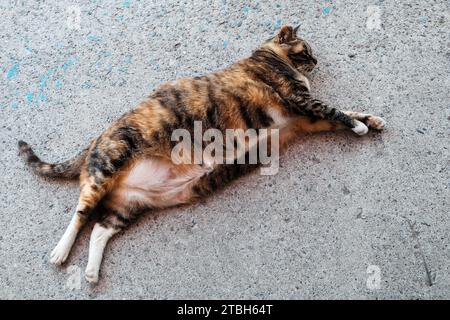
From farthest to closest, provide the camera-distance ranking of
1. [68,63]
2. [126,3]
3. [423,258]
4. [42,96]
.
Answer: [126,3], [68,63], [42,96], [423,258]

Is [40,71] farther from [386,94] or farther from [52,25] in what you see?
[386,94]

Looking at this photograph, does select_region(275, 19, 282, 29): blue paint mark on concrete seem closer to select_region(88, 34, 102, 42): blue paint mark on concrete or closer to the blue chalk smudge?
select_region(88, 34, 102, 42): blue paint mark on concrete

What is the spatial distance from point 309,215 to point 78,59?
1.64 meters

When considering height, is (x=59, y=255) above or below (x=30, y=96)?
below

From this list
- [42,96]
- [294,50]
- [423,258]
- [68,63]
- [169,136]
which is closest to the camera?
[423,258]

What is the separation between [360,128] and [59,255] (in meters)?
1.55

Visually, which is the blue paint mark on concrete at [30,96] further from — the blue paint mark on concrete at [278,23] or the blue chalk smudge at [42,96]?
the blue paint mark on concrete at [278,23]

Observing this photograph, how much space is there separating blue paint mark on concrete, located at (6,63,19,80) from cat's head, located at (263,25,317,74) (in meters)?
1.50

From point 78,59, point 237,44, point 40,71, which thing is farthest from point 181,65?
point 40,71

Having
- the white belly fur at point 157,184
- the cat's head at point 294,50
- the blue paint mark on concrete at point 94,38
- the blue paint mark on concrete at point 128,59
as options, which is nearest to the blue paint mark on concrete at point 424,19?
the cat's head at point 294,50

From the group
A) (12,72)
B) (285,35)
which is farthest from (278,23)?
(12,72)

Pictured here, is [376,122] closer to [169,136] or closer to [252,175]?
[252,175]

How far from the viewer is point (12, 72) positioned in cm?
266

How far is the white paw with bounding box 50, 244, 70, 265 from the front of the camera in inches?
79.9
